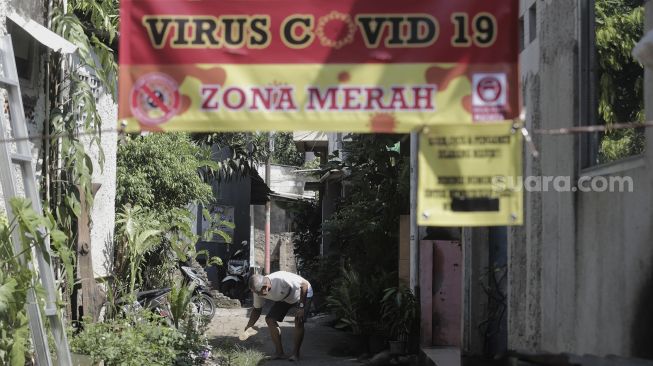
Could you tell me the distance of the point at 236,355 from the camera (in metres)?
11.3

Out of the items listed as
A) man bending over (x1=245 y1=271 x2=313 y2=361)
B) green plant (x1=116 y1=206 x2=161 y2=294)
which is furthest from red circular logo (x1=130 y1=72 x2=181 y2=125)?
man bending over (x1=245 y1=271 x2=313 y2=361)

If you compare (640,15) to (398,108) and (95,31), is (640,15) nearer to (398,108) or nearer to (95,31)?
(398,108)

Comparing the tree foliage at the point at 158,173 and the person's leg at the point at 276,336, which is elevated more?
the tree foliage at the point at 158,173

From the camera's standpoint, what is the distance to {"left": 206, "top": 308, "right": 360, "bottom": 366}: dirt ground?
39.5 ft

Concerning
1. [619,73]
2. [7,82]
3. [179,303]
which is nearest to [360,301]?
[179,303]

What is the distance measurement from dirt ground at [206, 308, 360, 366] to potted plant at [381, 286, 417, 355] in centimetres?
65

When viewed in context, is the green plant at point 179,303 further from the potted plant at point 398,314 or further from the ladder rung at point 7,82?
the ladder rung at point 7,82

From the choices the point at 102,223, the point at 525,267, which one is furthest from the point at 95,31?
the point at 525,267

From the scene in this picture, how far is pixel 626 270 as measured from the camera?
19.2 ft

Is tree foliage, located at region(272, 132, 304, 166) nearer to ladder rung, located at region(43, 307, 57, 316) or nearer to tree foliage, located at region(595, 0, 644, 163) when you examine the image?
ladder rung, located at region(43, 307, 57, 316)

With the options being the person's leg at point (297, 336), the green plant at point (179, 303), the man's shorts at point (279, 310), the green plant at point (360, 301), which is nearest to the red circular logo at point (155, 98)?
the green plant at point (179, 303)

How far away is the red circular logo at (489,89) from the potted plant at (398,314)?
7.60m

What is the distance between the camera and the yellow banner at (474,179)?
468 cm

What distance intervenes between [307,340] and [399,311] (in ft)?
7.92
